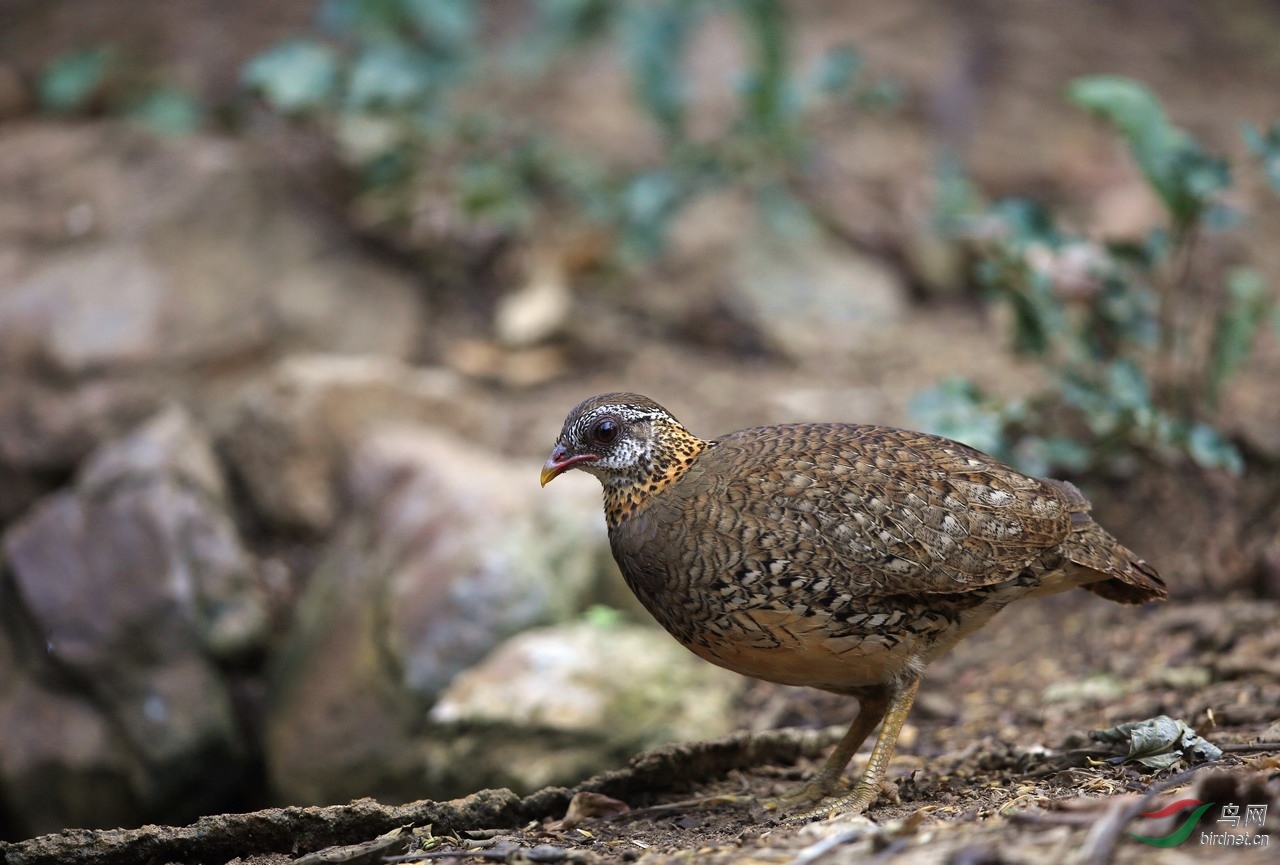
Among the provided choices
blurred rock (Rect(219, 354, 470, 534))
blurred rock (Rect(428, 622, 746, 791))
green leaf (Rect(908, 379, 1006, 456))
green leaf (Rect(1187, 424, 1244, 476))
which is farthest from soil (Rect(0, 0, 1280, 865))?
green leaf (Rect(908, 379, 1006, 456))

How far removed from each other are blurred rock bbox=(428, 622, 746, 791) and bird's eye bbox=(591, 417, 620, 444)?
5.23ft

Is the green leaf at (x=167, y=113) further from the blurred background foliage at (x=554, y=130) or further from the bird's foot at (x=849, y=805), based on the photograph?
the bird's foot at (x=849, y=805)

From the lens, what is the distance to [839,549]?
12.3 ft

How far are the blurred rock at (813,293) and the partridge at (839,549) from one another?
4.40 m

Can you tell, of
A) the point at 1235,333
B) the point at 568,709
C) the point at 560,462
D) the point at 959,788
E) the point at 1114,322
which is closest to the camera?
the point at 959,788

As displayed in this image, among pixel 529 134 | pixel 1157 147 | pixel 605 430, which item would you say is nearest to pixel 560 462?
pixel 605 430

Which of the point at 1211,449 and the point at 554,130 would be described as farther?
the point at 554,130

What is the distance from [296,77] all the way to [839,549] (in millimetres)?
6075

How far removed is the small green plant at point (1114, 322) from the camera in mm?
5504

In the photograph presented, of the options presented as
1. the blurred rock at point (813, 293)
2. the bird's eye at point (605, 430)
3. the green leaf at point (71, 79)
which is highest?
the green leaf at point (71, 79)

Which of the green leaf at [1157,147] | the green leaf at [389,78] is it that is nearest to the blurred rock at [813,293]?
the green leaf at [389,78]

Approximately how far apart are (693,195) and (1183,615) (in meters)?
4.44

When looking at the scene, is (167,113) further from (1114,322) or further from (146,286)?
(1114,322)
